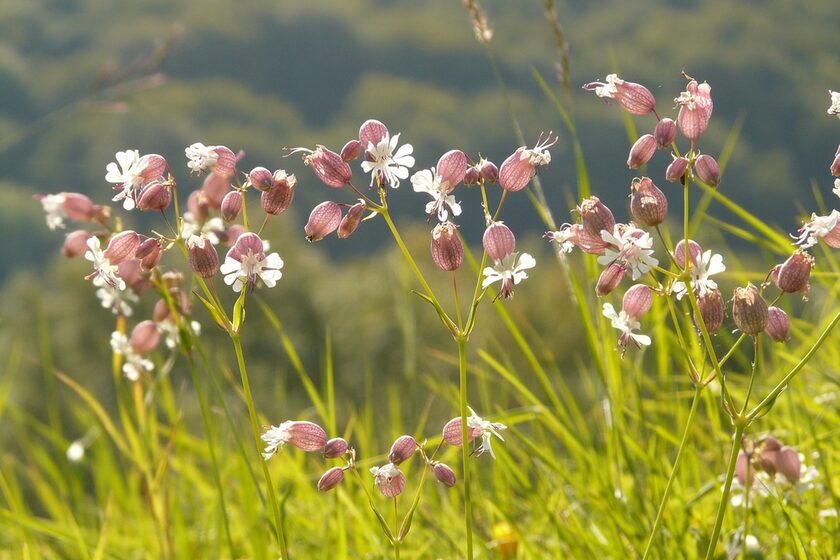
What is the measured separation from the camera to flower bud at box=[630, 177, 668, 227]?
97 cm

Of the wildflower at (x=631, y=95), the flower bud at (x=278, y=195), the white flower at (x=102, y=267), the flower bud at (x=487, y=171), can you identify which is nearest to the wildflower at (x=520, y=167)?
the flower bud at (x=487, y=171)

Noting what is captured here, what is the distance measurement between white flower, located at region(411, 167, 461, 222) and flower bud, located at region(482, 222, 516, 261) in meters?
0.05

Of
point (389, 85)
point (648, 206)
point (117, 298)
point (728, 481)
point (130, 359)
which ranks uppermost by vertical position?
point (648, 206)

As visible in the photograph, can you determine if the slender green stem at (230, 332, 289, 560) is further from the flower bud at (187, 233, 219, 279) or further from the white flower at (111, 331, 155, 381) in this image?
the white flower at (111, 331, 155, 381)

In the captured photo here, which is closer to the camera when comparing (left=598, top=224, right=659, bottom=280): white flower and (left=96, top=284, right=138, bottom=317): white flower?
(left=598, top=224, right=659, bottom=280): white flower

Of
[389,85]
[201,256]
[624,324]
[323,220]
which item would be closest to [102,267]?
[201,256]

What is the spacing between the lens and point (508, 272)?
99cm

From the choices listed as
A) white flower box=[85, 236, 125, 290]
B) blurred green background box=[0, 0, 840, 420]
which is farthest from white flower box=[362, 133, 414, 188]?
blurred green background box=[0, 0, 840, 420]

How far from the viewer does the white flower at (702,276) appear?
40.0 inches

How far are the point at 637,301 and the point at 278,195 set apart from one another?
431 millimetres

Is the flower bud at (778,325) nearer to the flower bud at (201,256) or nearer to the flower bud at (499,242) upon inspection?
the flower bud at (499,242)

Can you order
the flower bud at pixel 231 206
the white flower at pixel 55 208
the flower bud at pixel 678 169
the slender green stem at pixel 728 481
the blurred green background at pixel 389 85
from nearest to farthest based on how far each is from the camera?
1. the slender green stem at pixel 728 481
2. the flower bud at pixel 678 169
3. the flower bud at pixel 231 206
4. the white flower at pixel 55 208
5. the blurred green background at pixel 389 85

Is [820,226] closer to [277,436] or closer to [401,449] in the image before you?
[401,449]

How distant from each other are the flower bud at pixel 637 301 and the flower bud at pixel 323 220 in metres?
0.35
